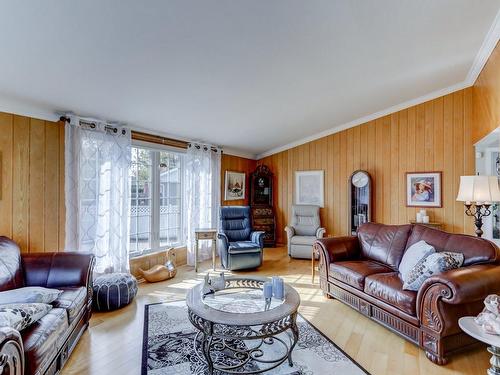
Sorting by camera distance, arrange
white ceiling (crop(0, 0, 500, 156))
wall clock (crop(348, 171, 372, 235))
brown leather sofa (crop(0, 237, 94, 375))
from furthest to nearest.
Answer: wall clock (crop(348, 171, 372, 235))
white ceiling (crop(0, 0, 500, 156))
brown leather sofa (crop(0, 237, 94, 375))

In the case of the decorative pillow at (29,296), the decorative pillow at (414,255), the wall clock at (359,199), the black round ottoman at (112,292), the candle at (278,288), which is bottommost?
the black round ottoman at (112,292)

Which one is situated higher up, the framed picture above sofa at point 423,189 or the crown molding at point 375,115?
the crown molding at point 375,115

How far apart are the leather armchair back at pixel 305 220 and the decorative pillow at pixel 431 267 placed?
3012mm

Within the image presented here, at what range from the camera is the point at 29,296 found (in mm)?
1937

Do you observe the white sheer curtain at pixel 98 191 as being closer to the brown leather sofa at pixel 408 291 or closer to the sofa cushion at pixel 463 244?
the brown leather sofa at pixel 408 291

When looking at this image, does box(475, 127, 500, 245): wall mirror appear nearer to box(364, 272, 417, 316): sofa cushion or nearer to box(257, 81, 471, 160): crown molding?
box(257, 81, 471, 160): crown molding

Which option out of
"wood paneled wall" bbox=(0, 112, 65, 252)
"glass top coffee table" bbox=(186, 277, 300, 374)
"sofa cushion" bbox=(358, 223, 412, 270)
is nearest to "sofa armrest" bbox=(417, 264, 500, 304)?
"sofa cushion" bbox=(358, 223, 412, 270)

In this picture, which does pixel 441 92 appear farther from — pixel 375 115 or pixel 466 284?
pixel 466 284

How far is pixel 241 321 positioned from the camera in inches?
71.3

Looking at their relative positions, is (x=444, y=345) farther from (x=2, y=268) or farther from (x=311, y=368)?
(x=2, y=268)

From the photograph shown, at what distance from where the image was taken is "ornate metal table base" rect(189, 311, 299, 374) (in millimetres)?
1877

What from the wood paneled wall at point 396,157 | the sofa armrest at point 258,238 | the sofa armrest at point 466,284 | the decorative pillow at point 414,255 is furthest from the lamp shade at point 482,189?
the sofa armrest at point 258,238

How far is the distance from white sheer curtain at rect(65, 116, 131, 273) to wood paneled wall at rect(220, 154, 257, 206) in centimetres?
228

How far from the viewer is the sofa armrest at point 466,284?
1.94 meters
